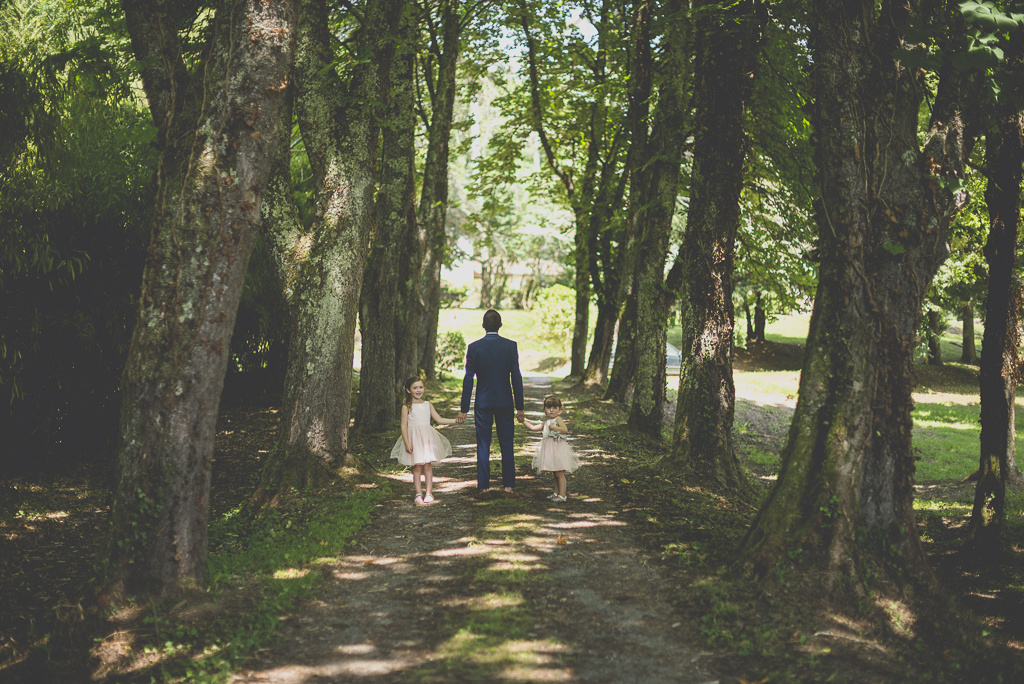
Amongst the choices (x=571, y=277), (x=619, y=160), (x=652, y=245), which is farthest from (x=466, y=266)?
(x=652, y=245)

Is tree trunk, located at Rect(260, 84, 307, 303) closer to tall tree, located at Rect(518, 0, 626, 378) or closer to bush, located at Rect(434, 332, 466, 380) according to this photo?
tall tree, located at Rect(518, 0, 626, 378)

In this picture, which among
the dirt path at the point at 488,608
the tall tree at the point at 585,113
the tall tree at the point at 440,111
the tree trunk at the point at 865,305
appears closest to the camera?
the dirt path at the point at 488,608

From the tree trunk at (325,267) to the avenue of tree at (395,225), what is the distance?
3 centimetres

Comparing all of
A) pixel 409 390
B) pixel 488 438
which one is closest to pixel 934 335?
pixel 488 438

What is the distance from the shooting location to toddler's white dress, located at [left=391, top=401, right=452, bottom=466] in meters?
8.16

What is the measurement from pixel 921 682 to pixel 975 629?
55.8 inches

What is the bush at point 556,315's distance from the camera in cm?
3497

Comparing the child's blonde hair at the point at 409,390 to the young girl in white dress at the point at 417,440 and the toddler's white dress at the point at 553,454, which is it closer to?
the young girl in white dress at the point at 417,440

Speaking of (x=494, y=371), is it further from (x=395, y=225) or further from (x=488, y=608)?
(x=395, y=225)

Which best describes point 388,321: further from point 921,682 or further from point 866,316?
point 921,682

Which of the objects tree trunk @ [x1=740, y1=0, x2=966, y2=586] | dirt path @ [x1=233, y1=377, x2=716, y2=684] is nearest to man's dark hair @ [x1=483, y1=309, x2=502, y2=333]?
dirt path @ [x1=233, y1=377, x2=716, y2=684]

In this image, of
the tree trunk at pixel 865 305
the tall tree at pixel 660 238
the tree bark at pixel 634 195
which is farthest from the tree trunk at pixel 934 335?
the tree trunk at pixel 865 305

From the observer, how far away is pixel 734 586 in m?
5.45

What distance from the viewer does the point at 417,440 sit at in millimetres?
8156
